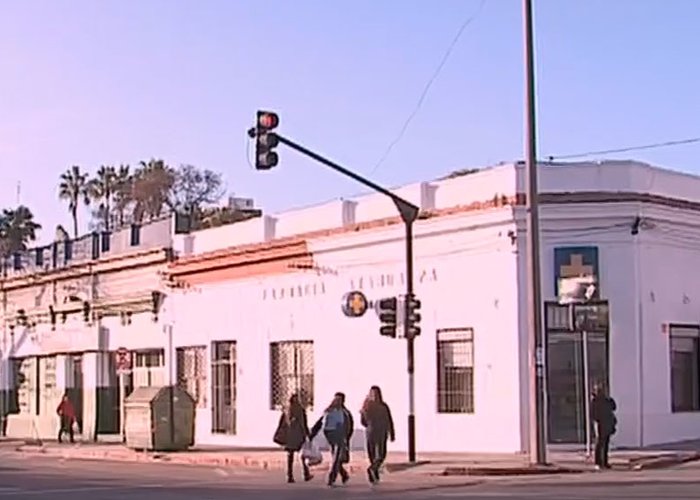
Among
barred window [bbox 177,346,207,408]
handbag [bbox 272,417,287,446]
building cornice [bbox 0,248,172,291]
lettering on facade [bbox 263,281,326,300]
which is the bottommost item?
handbag [bbox 272,417,287,446]

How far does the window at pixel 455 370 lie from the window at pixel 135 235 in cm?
1736

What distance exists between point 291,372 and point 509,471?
13.5m

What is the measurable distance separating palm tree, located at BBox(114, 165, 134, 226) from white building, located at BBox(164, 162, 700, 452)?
171 ft

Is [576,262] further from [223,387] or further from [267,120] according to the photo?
[223,387]

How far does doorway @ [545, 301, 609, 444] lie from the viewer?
3266cm

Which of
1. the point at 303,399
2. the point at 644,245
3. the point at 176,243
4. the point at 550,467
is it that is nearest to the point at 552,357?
the point at 644,245

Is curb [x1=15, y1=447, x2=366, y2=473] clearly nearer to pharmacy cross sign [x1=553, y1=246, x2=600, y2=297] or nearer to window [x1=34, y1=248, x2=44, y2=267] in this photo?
pharmacy cross sign [x1=553, y1=246, x2=600, y2=297]

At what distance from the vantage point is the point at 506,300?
108 feet

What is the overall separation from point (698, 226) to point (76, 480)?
16.5m

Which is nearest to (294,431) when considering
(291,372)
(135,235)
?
(291,372)

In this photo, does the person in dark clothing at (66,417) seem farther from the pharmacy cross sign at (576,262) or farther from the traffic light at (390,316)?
the pharmacy cross sign at (576,262)

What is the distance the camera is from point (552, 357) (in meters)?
33.2

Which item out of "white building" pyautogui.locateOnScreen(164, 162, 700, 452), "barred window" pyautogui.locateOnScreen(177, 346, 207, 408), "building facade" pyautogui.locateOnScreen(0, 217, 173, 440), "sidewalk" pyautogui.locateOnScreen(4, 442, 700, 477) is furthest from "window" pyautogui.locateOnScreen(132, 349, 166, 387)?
"white building" pyautogui.locateOnScreen(164, 162, 700, 452)

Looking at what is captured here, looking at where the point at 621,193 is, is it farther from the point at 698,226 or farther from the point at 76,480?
the point at 76,480
